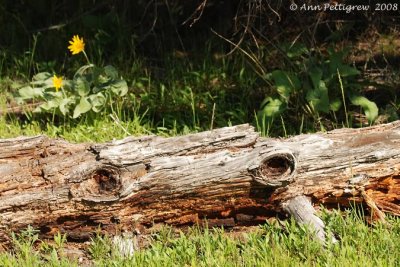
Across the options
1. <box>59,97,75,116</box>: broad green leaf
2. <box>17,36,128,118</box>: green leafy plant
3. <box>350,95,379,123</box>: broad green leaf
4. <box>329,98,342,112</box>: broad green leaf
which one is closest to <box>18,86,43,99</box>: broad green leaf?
<box>17,36,128,118</box>: green leafy plant

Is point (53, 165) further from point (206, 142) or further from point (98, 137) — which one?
point (98, 137)

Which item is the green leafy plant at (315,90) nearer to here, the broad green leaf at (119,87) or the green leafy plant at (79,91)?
the broad green leaf at (119,87)

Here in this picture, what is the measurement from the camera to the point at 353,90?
5652mm

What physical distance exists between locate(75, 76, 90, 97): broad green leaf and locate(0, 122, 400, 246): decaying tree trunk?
1515 mm

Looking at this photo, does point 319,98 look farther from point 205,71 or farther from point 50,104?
point 50,104

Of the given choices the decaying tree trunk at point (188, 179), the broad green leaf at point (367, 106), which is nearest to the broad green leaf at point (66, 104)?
the decaying tree trunk at point (188, 179)

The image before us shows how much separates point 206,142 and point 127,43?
9.42ft

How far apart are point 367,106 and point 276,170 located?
1.64 m

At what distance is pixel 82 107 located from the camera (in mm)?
5672

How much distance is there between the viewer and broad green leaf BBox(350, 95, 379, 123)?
17.8 ft

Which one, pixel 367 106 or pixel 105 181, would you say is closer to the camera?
pixel 105 181

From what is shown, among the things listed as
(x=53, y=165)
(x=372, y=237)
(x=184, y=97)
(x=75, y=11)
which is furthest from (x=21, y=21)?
(x=372, y=237)

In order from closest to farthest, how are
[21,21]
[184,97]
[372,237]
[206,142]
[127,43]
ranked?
1. [372,237]
2. [206,142]
3. [184,97]
4. [127,43]
5. [21,21]

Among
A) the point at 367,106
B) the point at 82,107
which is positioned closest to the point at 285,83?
the point at 367,106
